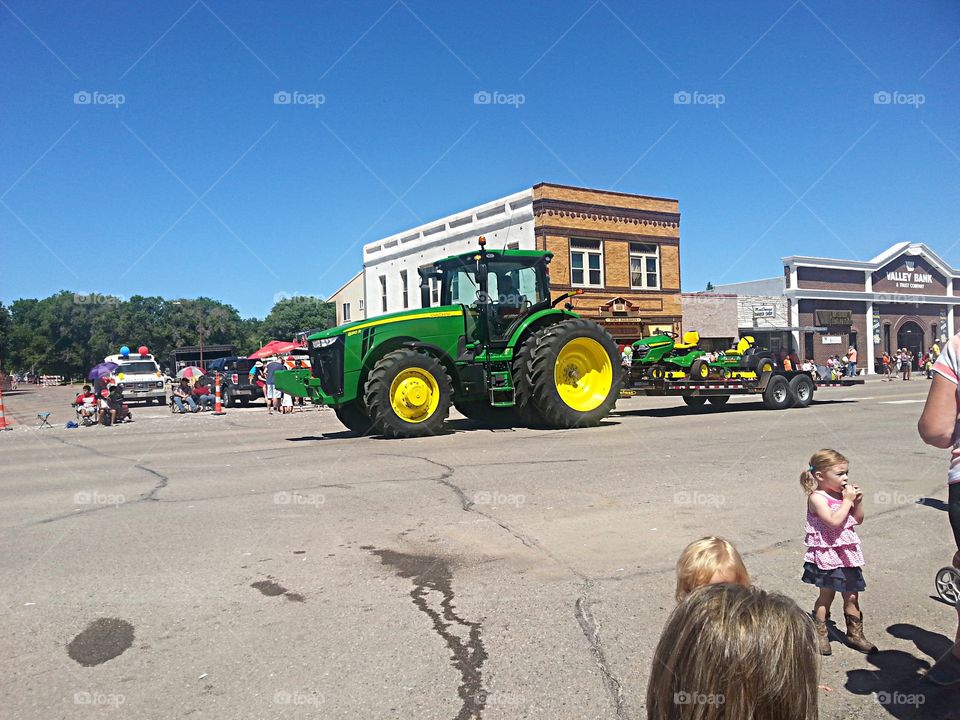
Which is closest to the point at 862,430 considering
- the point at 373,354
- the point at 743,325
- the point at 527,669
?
the point at 373,354

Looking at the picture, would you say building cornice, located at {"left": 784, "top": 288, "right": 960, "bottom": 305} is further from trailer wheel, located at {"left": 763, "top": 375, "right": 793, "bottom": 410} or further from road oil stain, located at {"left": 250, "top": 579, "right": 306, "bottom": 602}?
road oil stain, located at {"left": 250, "top": 579, "right": 306, "bottom": 602}

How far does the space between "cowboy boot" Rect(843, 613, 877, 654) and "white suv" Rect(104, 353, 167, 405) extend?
94.6 ft

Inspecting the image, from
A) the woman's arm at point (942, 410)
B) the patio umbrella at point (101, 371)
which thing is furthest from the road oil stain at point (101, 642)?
the patio umbrella at point (101, 371)

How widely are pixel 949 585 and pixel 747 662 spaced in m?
3.49

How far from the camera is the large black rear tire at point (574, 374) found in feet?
44.8

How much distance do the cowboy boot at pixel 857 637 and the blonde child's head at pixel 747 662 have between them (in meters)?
2.78

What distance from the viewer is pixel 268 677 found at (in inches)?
149

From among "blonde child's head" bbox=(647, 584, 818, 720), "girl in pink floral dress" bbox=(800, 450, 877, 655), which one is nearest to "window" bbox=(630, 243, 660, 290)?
"girl in pink floral dress" bbox=(800, 450, 877, 655)

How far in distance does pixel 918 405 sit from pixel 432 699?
59.5 ft

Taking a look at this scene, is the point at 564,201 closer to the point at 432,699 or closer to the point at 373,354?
the point at 373,354

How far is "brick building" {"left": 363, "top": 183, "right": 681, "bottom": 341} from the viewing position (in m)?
31.2

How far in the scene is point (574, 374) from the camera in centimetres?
1478

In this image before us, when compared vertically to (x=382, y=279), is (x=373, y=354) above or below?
below

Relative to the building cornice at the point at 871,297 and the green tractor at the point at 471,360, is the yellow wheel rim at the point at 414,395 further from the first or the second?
the building cornice at the point at 871,297
